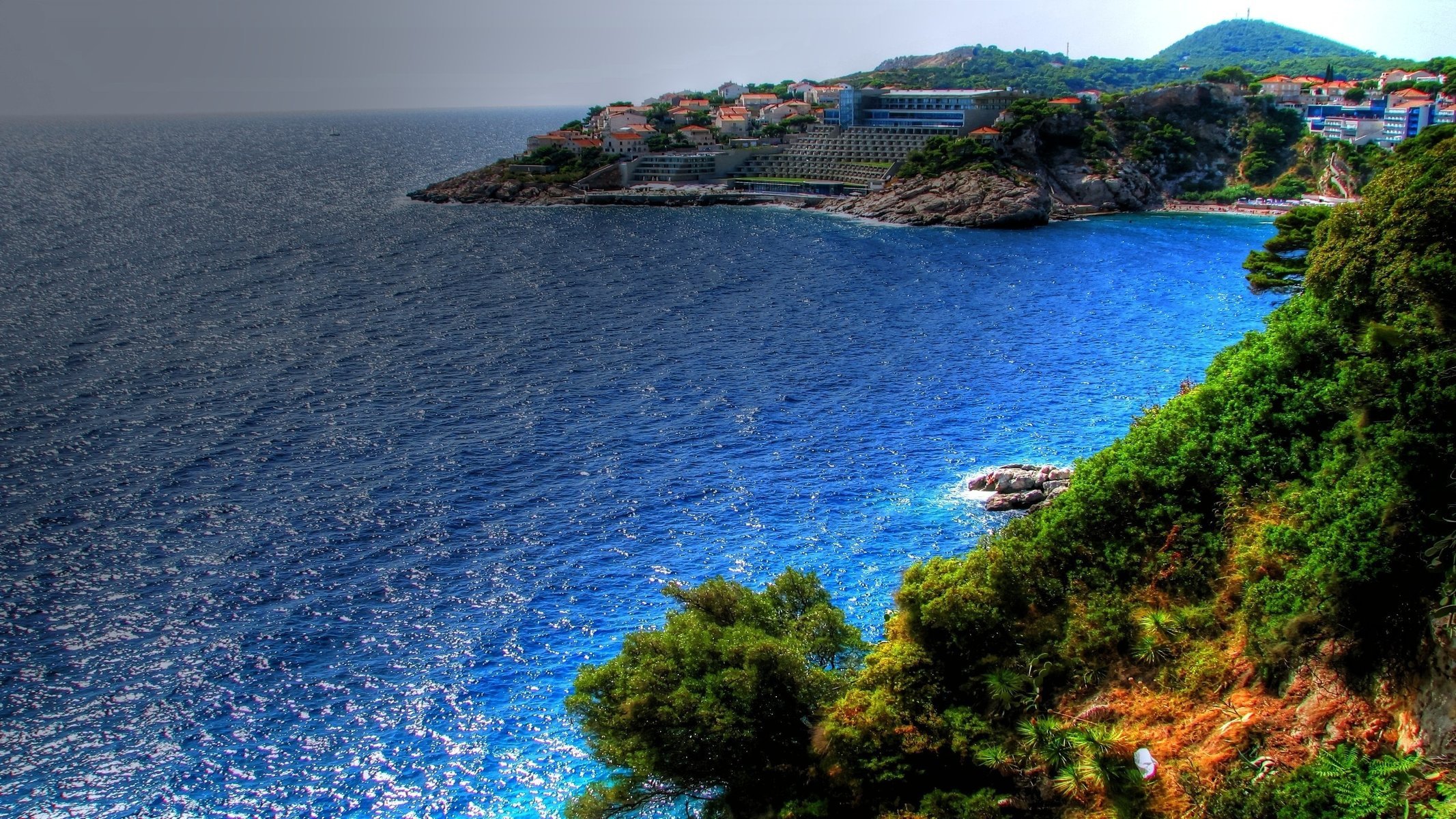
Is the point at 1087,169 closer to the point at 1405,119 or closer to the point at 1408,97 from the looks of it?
the point at 1405,119

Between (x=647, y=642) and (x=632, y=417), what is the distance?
112 ft

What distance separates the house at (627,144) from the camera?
554ft

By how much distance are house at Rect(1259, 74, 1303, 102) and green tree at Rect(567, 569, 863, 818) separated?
179 meters

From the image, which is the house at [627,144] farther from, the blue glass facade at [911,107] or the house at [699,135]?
the blue glass facade at [911,107]

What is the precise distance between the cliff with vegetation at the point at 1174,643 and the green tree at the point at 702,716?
0.07 m

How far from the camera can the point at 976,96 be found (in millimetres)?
161500

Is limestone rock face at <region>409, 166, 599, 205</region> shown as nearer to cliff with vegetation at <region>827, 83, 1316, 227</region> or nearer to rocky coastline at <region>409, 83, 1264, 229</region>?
rocky coastline at <region>409, 83, 1264, 229</region>

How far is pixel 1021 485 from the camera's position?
4756cm

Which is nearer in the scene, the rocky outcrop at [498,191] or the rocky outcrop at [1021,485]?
the rocky outcrop at [1021,485]

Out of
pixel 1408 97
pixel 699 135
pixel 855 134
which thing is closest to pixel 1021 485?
pixel 855 134

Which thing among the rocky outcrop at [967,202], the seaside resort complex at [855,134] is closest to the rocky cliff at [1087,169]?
the rocky outcrop at [967,202]

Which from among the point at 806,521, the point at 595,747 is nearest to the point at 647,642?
the point at 595,747

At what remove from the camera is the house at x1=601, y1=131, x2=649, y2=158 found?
6652 inches

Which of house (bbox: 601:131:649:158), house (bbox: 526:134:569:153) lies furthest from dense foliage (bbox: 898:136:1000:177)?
house (bbox: 526:134:569:153)
